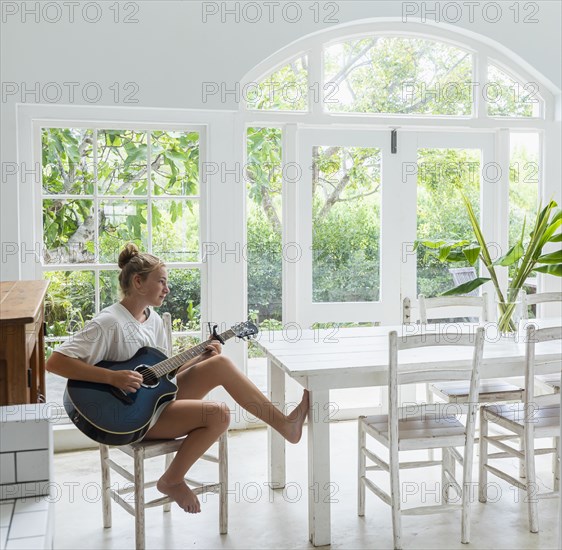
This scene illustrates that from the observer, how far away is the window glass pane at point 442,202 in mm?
4676

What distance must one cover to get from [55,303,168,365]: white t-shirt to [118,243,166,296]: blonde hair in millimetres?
97

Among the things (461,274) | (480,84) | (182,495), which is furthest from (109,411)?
(480,84)

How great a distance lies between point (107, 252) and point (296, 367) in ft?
5.67

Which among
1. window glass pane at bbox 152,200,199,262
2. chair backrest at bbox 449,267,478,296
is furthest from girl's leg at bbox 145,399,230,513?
chair backrest at bbox 449,267,478,296

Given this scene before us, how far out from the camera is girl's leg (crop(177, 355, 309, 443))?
3131mm

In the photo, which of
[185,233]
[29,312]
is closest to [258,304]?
[185,233]

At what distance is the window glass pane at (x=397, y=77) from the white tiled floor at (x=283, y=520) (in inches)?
87.6

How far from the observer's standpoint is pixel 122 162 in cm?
418

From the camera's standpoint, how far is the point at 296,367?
2938mm

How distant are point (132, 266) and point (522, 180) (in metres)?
2.90

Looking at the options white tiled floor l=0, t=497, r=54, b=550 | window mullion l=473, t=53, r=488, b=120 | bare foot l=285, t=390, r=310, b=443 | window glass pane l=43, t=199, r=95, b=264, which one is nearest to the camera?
white tiled floor l=0, t=497, r=54, b=550

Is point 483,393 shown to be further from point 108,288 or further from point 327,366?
point 108,288

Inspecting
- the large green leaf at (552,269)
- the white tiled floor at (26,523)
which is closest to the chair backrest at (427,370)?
the large green leaf at (552,269)

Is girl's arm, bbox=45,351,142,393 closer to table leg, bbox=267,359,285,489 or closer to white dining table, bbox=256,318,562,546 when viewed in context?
white dining table, bbox=256,318,562,546
